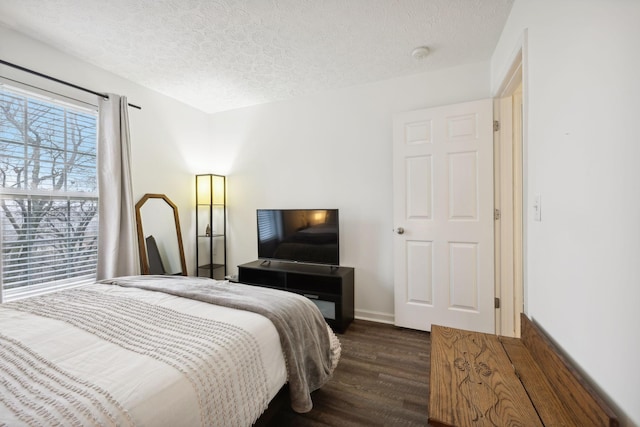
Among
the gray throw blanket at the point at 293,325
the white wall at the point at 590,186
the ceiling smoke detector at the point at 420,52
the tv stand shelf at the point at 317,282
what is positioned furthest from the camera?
the tv stand shelf at the point at 317,282

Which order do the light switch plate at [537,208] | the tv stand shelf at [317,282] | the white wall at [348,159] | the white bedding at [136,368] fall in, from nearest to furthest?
the white bedding at [136,368] < the light switch plate at [537,208] < the tv stand shelf at [317,282] < the white wall at [348,159]

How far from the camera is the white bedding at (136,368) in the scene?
79 cm

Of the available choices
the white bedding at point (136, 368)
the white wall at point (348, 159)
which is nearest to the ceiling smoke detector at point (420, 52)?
the white wall at point (348, 159)

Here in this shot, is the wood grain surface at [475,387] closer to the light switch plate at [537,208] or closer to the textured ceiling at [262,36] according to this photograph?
the light switch plate at [537,208]

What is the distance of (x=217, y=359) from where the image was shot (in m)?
1.03

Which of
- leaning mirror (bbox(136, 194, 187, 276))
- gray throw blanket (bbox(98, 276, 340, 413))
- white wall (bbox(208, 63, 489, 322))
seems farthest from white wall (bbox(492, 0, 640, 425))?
leaning mirror (bbox(136, 194, 187, 276))

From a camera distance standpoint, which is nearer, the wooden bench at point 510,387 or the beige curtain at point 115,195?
the wooden bench at point 510,387

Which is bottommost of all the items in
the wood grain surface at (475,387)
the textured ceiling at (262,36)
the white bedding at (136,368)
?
the wood grain surface at (475,387)

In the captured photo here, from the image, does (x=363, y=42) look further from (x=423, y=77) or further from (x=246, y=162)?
(x=246, y=162)

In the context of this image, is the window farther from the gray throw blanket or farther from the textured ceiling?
the gray throw blanket

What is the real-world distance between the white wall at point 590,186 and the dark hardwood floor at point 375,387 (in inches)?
36.1

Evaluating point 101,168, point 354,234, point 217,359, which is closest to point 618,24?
point 217,359

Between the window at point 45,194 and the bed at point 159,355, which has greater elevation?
the window at point 45,194

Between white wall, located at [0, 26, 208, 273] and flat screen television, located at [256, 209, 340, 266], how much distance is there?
109 cm
